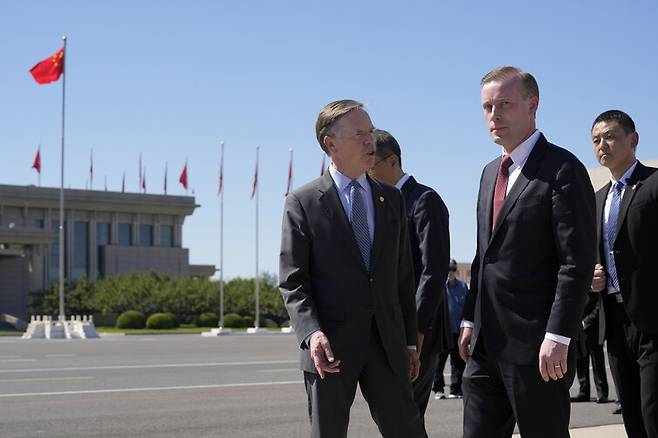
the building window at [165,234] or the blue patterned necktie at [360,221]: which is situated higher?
the building window at [165,234]

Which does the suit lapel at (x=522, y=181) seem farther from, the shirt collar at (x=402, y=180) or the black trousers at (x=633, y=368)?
the shirt collar at (x=402, y=180)

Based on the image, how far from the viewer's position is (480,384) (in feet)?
15.9

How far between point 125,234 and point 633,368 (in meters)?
91.1

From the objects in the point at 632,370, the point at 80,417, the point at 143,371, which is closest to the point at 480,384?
the point at 632,370

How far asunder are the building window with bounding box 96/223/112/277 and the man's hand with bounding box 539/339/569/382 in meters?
90.3

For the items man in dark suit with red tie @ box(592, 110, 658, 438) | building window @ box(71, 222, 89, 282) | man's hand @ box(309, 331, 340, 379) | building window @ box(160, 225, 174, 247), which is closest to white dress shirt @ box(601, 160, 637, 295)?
man in dark suit with red tie @ box(592, 110, 658, 438)

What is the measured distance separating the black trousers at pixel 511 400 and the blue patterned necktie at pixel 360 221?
2.21 feet

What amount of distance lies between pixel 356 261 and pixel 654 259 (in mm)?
2048

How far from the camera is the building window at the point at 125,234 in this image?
9456 cm

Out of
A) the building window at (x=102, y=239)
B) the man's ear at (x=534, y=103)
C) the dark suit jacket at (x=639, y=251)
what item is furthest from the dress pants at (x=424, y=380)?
the building window at (x=102, y=239)

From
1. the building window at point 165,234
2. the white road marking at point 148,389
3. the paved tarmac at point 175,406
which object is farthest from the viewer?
the building window at point 165,234

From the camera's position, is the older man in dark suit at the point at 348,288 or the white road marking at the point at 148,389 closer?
the older man in dark suit at the point at 348,288

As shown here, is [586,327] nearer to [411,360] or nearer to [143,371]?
[411,360]

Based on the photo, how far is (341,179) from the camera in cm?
511
